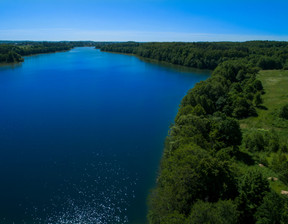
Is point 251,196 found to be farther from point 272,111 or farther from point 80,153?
point 272,111

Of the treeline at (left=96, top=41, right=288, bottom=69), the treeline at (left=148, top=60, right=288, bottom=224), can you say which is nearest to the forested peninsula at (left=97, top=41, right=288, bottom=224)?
the treeline at (left=148, top=60, right=288, bottom=224)

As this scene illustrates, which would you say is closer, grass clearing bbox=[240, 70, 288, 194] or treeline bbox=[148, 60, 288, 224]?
treeline bbox=[148, 60, 288, 224]

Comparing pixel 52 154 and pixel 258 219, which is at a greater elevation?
pixel 258 219

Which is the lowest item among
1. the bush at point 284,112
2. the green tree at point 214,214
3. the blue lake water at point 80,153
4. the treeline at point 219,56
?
the blue lake water at point 80,153

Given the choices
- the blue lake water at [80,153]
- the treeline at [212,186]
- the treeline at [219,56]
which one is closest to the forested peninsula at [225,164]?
the treeline at [212,186]

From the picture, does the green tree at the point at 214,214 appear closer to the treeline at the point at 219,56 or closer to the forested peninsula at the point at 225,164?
the forested peninsula at the point at 225,164

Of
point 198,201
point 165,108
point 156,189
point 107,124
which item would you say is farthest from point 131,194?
point 165,108

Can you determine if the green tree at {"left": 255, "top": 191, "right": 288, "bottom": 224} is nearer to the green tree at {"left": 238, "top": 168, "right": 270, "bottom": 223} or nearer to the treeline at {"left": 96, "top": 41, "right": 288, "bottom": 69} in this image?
the green tree at {"left": 238, "top": 168, "right": 270, "bottom": 223}

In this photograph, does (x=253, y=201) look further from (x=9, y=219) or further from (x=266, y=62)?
(x=266, y=62)
